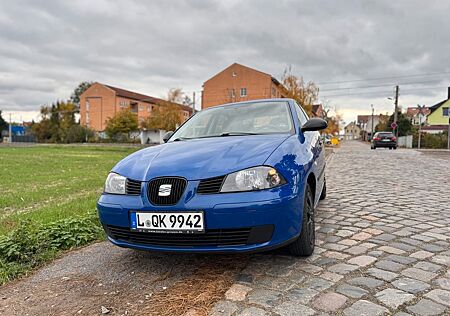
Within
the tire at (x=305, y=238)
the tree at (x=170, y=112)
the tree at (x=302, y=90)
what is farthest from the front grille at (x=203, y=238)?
the tree at (x=170, y=112)

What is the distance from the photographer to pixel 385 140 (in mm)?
28859

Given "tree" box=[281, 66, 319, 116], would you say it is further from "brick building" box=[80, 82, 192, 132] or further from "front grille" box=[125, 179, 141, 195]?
"brick building" box=[80, 82, 192, 132]

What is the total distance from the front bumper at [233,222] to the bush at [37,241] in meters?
1.18

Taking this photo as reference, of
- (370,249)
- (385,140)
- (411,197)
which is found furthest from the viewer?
(385,140)

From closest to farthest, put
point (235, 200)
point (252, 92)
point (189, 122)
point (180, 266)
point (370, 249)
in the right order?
point (235, 200), point (180, 266), point (370, 249), point (189, 122), point (252, 92)

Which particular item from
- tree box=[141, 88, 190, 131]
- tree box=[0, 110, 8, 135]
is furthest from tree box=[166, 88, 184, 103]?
tree box=[0, 110, 8, 135]

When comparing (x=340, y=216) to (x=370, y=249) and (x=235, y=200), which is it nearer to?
(x=370, y=249)

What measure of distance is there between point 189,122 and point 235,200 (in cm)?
218

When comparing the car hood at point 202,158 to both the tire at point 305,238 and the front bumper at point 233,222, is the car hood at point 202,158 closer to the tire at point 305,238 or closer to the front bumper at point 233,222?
the front bumper at point 233,222

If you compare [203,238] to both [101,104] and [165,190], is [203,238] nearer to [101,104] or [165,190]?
[165,190]

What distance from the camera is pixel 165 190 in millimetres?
2498

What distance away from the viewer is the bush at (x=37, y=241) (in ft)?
10.1

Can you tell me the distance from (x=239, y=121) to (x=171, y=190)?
164cm

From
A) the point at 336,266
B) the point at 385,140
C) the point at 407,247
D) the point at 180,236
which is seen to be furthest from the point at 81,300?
the point at 385,140
